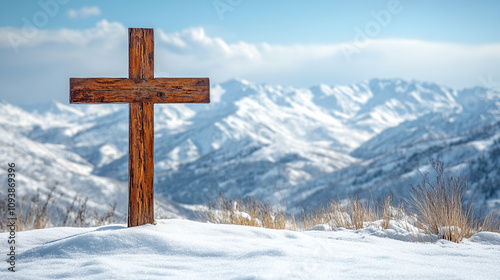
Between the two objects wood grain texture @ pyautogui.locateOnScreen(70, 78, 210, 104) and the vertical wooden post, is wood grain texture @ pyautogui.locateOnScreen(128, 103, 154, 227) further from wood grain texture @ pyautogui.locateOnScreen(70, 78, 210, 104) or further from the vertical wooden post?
wood grain texture @ pyautogui.locateOnScreen(70, 78, 210, 104)

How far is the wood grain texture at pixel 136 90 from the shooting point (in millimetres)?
4910

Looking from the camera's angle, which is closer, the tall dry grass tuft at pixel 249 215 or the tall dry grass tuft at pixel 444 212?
the tall dry grass tuft at pixel 444 212

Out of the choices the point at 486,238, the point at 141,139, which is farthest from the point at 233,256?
the point at 486,238

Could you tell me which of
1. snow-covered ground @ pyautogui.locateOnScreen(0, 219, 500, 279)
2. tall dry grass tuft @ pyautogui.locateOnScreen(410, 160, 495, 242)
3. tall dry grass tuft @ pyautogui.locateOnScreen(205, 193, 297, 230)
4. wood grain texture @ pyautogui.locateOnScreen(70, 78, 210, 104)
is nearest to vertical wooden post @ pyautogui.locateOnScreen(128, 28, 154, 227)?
wood grain texture @ pyautogui.locateOnScreen(70, 78, 210, 104)

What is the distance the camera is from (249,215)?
6.45m

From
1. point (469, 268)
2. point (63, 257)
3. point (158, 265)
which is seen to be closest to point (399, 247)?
point (469, 268)

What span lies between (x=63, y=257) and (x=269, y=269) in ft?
6.88

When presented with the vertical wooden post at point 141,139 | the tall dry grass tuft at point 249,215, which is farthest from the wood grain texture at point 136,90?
the tall dry grass tuft at point 249,215

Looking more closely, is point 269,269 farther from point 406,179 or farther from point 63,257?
point 406,179

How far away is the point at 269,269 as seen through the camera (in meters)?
3.24

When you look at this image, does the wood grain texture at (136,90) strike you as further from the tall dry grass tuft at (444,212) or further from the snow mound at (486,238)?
the snow mound at (486,238)

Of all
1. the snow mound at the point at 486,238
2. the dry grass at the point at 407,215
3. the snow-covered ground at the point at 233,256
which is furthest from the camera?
the dry grass at the point at 407,215

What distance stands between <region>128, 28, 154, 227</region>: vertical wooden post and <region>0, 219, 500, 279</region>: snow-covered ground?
33 centimetres

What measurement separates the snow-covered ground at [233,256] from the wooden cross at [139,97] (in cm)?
44
